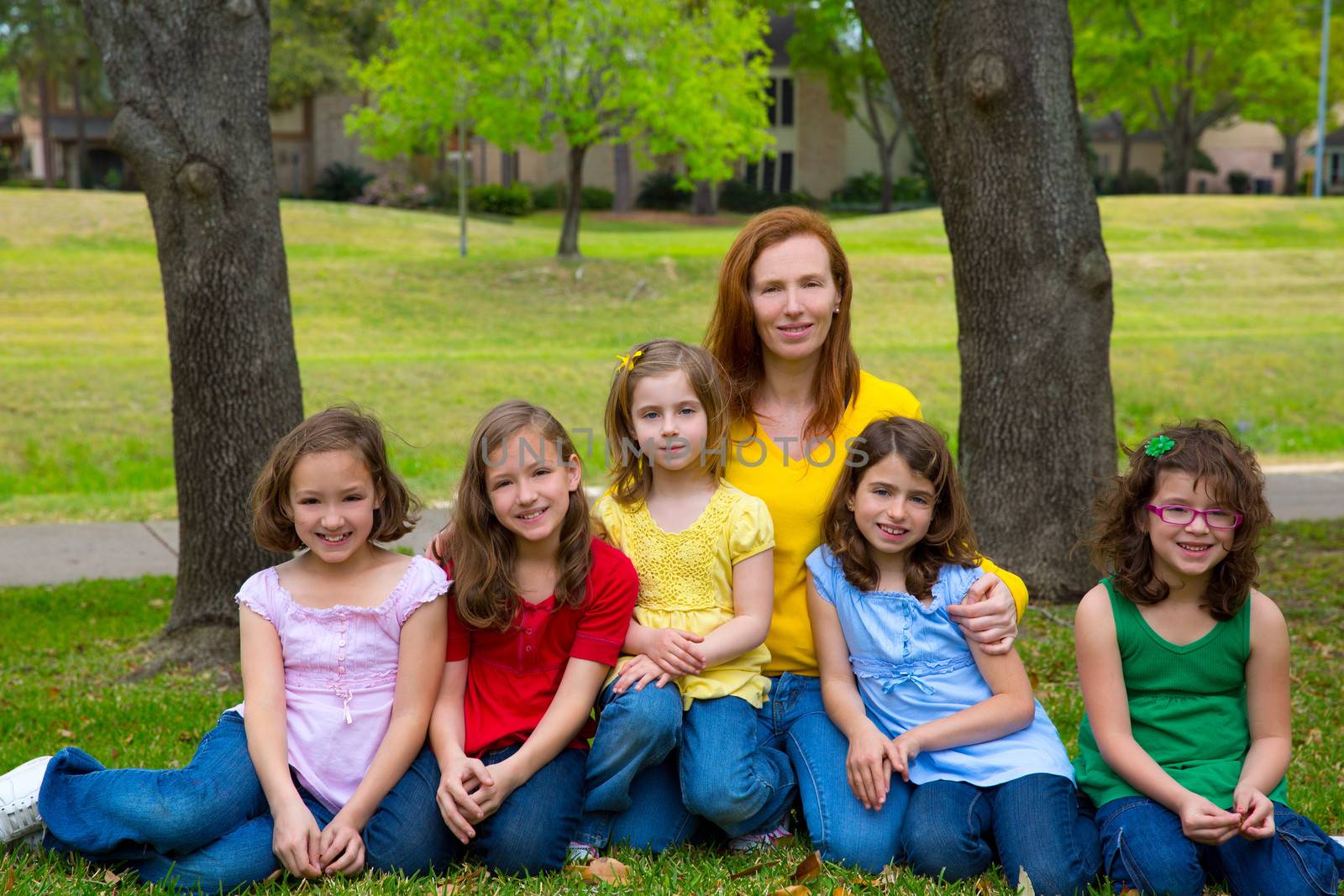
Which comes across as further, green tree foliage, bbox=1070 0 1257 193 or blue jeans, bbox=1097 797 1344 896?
green tree foliage, bbox=1070 0 1257 193

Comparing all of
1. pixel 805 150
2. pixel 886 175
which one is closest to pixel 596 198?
pixel 886 175

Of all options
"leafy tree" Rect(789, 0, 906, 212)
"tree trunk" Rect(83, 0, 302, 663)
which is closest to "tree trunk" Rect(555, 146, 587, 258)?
"leafy tree" Rect(789, 0, 906, 212)

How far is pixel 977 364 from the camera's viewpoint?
20.1ft

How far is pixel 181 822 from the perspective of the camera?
3.12 metres

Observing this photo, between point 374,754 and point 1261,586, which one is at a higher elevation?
point 374,754

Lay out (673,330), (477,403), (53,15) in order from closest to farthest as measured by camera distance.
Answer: (477,403), (673,330), (53,15)

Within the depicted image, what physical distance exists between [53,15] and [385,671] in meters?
36.7

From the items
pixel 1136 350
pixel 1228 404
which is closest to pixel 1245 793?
pixel 1228 404

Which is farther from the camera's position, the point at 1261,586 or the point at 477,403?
the point at 477,403

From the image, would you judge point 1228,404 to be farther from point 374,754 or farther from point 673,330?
→ point 374,754

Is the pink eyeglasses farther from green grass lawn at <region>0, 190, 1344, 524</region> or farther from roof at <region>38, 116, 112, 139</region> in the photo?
roof at <region>38, 116, 112, 139</region>

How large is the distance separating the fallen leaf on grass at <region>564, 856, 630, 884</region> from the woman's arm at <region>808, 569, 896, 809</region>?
24.6 inches

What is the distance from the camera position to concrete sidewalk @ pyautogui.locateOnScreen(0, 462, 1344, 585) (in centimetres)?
767

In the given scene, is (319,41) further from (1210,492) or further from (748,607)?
(1210,492)
